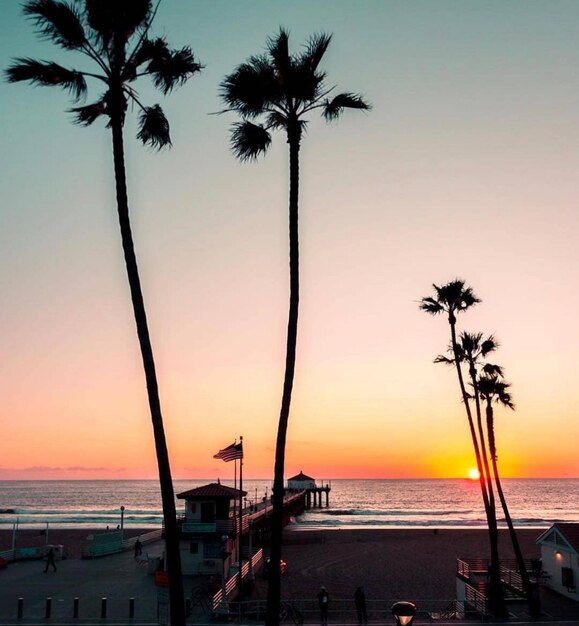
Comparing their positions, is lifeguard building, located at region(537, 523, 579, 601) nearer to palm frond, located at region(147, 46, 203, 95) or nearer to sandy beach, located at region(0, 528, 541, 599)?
sandy beach, located at region(0, 528, 541, 599)

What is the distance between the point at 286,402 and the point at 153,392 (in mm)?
2734

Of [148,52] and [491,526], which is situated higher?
[148,52]

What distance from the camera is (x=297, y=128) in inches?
550

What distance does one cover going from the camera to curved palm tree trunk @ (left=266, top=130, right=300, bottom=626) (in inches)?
472

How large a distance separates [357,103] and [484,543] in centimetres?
5751

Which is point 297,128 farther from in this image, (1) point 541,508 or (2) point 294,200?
(1) point 541,508

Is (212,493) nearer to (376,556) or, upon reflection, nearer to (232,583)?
(232,583)

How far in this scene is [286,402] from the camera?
12.8 m

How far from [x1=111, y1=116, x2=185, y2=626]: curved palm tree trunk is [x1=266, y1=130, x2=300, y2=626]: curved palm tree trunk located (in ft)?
5.78

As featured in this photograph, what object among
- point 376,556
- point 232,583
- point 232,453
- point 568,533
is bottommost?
point 376,556

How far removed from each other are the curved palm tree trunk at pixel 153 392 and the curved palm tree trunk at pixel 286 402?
5.78 feet

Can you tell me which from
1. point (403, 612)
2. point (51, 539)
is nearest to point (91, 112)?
point (403, 612)

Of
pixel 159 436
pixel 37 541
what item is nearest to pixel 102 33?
pixel 159 436

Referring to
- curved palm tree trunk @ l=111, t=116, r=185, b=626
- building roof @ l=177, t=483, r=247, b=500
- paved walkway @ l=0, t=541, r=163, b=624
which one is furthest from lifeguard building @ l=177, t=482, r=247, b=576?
curved palm tree trunk @ l=111, t=116, r=185, b=626
